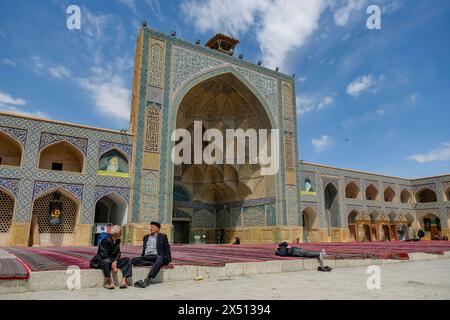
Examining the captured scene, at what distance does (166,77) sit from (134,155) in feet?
11.0

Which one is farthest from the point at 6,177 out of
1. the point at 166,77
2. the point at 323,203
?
the point at 323,203

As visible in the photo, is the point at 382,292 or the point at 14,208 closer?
the point at 382,292

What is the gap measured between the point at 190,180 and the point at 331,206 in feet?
25.3

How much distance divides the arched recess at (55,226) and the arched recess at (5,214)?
67cm

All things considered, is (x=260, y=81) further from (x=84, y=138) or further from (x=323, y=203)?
(x=84, y=138)

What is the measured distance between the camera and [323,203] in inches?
699

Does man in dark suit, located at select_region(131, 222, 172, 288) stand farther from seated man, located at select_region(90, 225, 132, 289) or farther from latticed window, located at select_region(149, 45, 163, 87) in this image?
latticed window, located at select_region(149, 45, 163, 87)

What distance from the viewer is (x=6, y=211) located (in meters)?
11.0

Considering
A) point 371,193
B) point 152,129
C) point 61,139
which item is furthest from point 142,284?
point 371,193

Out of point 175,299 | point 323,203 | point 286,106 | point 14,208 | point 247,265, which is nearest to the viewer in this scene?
point 175,299

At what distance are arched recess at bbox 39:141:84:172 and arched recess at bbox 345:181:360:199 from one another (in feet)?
47.5

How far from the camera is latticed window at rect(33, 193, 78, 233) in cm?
1140
